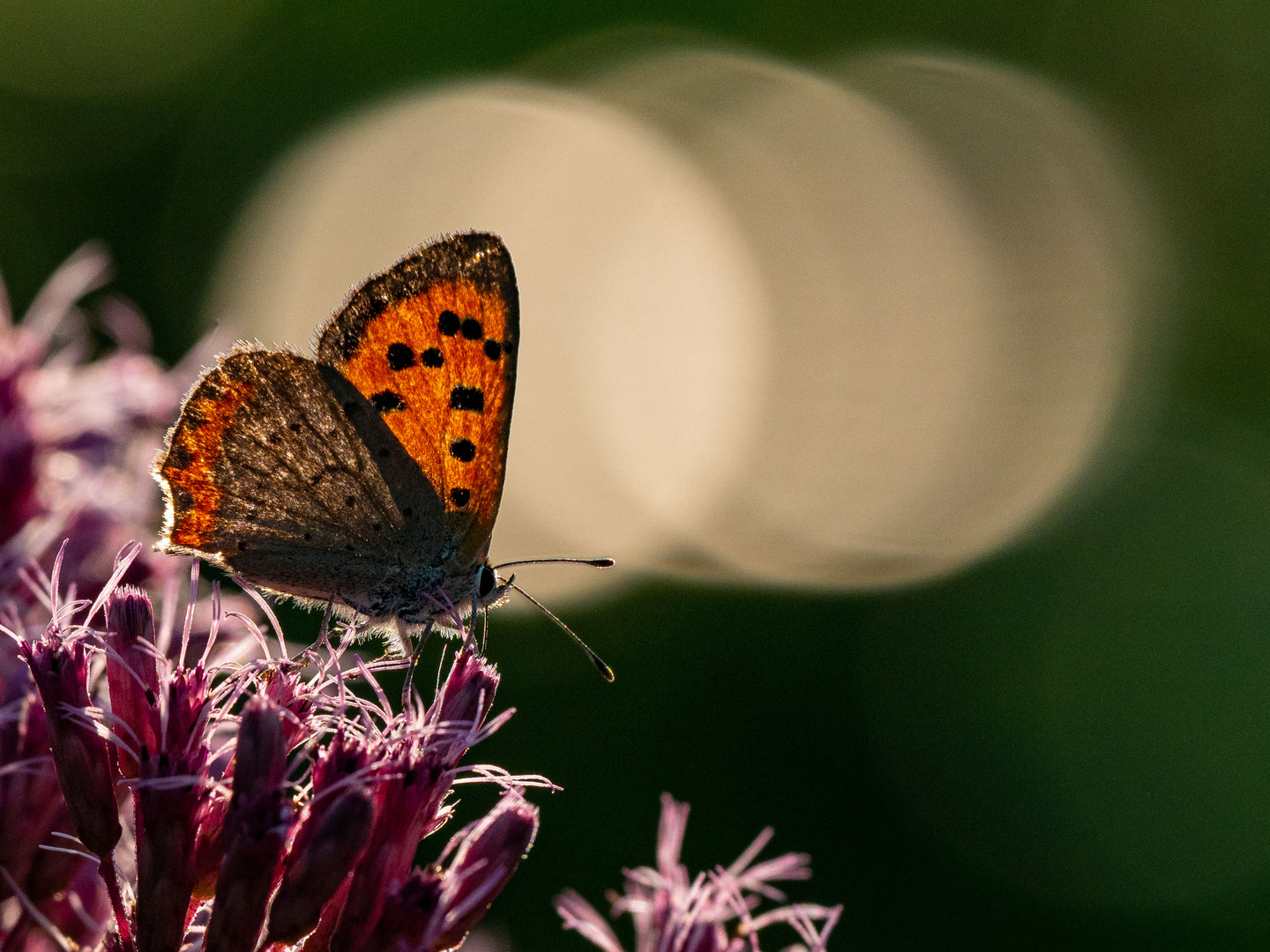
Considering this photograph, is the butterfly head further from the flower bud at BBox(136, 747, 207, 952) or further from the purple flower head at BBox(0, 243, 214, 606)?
the flower bud at BBox(136, 747, 207, 952)

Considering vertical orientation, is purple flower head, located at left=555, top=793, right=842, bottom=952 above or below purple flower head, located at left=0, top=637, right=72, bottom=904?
above

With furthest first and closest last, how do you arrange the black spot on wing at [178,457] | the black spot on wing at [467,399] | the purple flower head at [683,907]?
the black spot on wing at [467,399]
the black spot on wing at [178,457]
the purple flower head at [683,907]

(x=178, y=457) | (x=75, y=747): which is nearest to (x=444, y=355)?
(x=178, y=457)

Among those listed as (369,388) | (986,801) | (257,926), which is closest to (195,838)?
(257,926)

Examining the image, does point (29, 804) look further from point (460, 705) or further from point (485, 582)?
point (485, 582)

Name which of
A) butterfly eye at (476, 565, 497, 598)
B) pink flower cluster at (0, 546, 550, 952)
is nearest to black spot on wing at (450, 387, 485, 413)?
butterfly eye at (476, 565, 497, 598)

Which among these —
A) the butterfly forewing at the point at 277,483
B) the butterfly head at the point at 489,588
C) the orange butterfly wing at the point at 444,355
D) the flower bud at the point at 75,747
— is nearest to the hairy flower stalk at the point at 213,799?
the flower bud at the point at 75,747

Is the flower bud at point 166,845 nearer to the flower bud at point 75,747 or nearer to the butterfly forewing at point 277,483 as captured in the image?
the flower bud at point 75,747
